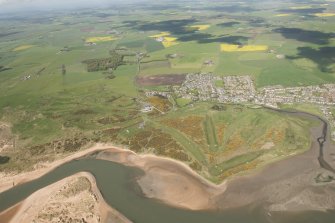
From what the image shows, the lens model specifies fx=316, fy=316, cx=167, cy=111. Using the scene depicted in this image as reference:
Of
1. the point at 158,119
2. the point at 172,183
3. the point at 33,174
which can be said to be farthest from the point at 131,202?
the point at 158,119

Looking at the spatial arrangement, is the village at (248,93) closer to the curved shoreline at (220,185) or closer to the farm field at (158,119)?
the farm field at (158,119)

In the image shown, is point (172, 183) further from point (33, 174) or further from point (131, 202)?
point (33, 174)

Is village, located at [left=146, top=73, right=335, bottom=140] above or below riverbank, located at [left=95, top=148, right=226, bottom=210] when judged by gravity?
above

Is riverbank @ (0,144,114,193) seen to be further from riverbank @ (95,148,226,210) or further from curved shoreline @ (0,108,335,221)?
riverbank @ (95,148,226,210)

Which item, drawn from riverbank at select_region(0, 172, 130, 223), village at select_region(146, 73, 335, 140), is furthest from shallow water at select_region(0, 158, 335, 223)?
village at select_region(146, 73, 335, 140)

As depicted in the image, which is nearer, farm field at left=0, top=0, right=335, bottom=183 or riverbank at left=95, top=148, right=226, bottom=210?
riverbank at left=95, top=148, right=226, bottom=210

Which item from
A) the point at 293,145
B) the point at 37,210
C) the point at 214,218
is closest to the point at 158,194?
the point at 214,218

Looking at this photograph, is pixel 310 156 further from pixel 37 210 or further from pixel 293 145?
pixel 37 210
